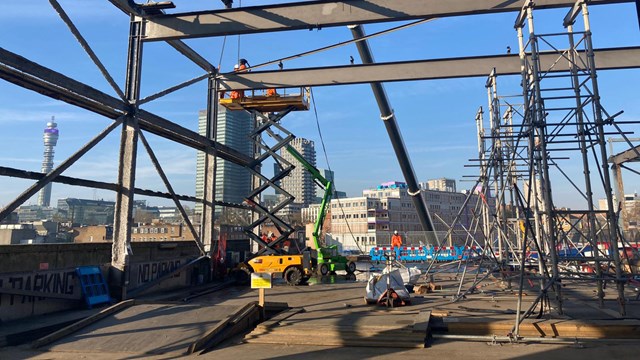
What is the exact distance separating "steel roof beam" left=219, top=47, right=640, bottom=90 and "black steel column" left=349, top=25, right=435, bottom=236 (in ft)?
27.0

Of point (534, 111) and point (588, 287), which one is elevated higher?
point (534, 111)

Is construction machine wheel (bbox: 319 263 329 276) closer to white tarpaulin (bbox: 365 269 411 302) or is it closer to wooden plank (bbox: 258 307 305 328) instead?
white tarpaulin (bbox: 365 269 411 302)

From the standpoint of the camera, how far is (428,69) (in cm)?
1453

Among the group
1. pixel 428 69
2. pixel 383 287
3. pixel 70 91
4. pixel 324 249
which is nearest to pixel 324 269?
pixel 324 249

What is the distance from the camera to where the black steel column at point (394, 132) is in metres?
23.8

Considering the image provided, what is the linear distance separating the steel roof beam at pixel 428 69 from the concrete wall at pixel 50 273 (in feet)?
29.0

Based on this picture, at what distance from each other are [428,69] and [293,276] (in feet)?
33.0

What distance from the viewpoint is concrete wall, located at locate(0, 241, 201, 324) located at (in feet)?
31.8

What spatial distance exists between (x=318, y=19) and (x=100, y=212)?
319 feet

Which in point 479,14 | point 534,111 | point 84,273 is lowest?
point 84,273

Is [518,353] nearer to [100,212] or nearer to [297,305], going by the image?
[297,305]

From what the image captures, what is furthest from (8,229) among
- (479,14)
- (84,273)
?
(479,14)

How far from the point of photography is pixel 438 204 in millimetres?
104062

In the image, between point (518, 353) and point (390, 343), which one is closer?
point (518, 353)
